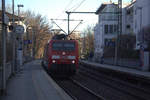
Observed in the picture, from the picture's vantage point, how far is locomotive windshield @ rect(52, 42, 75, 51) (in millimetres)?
21750

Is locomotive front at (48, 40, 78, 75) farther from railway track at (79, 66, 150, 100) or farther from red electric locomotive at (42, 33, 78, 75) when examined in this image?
railway track at (79, 66, 150, 100)

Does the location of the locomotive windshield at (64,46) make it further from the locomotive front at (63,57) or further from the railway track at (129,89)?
the railway track at (129,89)

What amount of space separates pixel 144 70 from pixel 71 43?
867 cm

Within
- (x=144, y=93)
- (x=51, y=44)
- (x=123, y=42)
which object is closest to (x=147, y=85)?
(x=144, y=93)

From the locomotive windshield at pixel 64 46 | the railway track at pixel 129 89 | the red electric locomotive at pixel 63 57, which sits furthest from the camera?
the locomotive windshield at pixel 64 46

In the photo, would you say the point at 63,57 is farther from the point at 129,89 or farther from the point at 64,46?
the point at 129,89

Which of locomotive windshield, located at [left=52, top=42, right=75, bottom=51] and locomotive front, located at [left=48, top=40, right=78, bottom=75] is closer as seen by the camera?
locomotive front, located at [left=48, top=40, right=78, bottom=75]

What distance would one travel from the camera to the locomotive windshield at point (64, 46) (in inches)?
856

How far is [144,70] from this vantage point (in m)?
27.3

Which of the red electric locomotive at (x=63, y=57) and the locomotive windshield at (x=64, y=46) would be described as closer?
the red electric locomotive at (x=63, y=57)

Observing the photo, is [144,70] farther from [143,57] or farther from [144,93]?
[144,93]

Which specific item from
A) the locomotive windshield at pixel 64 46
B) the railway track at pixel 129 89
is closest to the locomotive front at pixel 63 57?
the locomotive windshield at pixel 64 46

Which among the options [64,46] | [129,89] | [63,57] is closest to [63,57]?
[63,57]

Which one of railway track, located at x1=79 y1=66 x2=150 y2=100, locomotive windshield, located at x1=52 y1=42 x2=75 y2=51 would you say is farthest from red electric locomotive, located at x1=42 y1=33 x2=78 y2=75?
railway track, located at x1=79 y1=66 x2=150 y2=100
